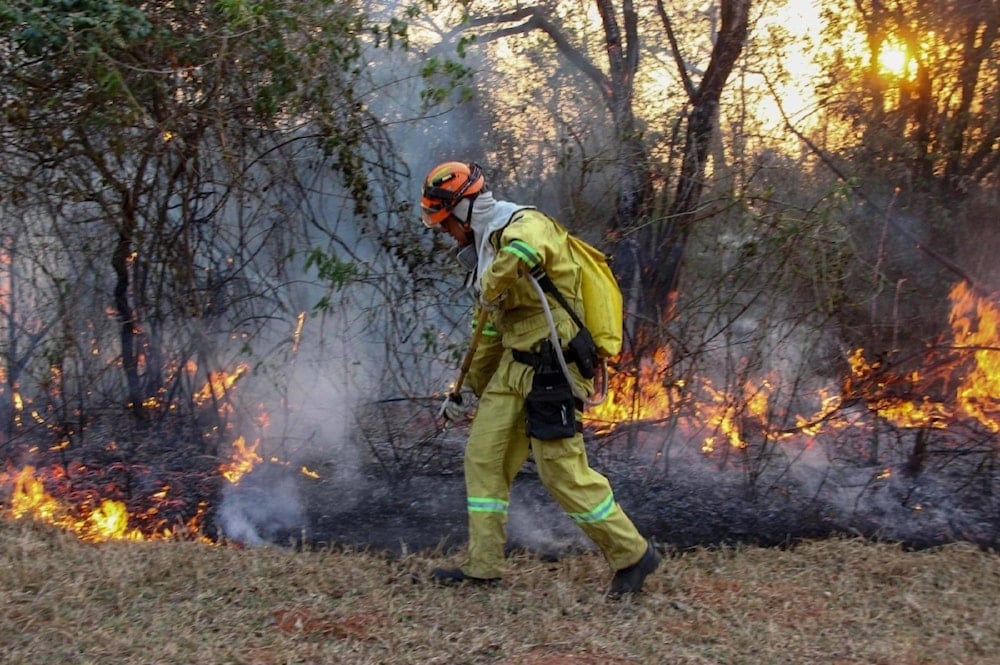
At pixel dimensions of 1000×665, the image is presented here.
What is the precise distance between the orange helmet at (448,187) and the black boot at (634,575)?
68.5 inches

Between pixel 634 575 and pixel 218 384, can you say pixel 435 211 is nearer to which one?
pixel 634 575

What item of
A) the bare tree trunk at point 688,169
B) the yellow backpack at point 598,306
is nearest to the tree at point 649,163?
the bare tree trunk at point 688,169

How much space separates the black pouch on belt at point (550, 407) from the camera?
3.86 metres

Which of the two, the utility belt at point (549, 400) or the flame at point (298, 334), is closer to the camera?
the utility belt at point (549, 400)

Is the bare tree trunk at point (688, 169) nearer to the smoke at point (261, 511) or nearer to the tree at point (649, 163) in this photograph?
the tree at point (649, 163)

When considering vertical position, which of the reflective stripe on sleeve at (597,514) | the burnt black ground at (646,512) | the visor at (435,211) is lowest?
the burnt black ground at (646,512)

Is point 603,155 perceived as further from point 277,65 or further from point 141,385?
point 141,385

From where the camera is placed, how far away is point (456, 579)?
4160 mm

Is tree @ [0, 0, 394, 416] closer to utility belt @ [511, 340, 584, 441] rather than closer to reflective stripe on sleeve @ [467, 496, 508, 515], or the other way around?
utility belt @ [511, 340, 584, 441]

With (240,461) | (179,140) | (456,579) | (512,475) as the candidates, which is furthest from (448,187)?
(240,461)

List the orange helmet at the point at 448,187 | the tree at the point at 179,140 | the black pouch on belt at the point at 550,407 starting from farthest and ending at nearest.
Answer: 1. the tree at the point at 179,140
2. the orange helmet at the point at 448,187
3. the black pouch on belt at the point at 550,407

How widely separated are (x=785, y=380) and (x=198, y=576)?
3.57m

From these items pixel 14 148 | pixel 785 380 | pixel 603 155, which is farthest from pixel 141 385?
pixel 785 380

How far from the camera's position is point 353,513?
5.29 m
